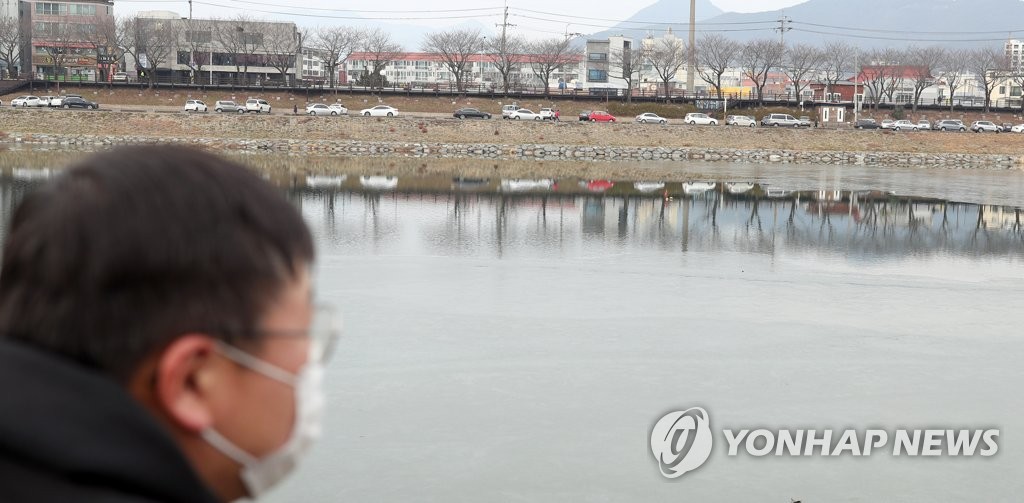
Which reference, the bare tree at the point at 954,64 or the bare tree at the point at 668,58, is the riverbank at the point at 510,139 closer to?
the bare tree at the point at 668,58

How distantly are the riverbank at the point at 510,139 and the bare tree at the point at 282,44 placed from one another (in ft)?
95.6

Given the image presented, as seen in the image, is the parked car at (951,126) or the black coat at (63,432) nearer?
the black coat at (63,432)

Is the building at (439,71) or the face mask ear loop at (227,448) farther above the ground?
the building at (439,71)

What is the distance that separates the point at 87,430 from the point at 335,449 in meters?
5.52

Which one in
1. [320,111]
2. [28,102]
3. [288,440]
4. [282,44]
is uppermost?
[282,44]

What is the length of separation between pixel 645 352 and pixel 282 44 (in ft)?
232

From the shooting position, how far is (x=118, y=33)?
70.9 m

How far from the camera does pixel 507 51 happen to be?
7669 centimetres

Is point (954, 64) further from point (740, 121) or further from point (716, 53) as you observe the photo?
point (740, 121)

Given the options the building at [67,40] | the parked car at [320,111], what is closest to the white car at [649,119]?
the parked car at [320,111]

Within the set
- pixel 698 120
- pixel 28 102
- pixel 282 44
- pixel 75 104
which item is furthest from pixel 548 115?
pixel 282 44

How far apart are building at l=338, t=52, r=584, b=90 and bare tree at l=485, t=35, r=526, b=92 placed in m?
0.58

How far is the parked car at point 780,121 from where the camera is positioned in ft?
178

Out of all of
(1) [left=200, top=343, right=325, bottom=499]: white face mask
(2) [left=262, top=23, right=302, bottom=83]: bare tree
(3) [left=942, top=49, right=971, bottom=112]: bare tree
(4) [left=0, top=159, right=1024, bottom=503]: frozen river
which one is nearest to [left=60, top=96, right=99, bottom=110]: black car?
(2) [left=262, top=23, right=302, bottom=83]: bare tree
